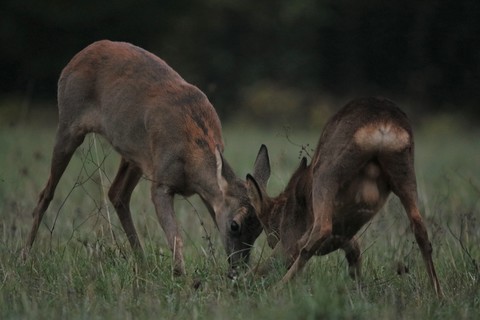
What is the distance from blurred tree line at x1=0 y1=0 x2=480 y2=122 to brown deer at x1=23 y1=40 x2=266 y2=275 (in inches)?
623

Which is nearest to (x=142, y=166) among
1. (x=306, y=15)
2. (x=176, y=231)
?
(x=176, y=231)

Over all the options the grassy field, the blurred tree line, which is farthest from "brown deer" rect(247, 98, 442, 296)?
the blurred tree line

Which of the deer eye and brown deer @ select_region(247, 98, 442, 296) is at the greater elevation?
brown deer @ select_region(247, 98, 442, 296)

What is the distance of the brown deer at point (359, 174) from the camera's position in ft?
20.9

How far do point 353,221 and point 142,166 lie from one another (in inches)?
91.7

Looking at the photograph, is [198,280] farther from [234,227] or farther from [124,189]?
[124,189]

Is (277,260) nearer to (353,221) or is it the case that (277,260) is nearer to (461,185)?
(353,221)

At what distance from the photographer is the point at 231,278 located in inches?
266

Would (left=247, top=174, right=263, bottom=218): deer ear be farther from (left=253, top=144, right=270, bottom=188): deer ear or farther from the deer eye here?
(left=253, top=144, right=270, bottom=188): deer ear

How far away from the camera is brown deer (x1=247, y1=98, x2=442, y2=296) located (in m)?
6.36

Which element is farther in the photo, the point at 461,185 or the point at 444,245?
the point at 461,185

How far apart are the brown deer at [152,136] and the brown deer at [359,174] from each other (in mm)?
1024

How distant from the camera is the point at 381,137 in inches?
250

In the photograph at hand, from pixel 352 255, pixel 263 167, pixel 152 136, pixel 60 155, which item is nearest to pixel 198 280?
pixel 352 255
